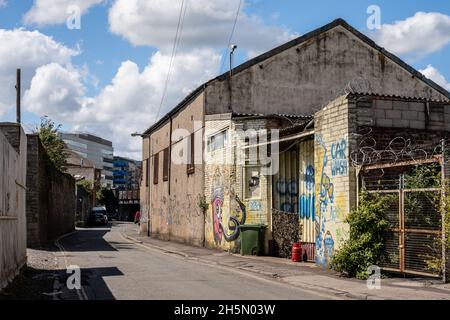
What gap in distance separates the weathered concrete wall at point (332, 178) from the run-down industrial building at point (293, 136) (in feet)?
0.09

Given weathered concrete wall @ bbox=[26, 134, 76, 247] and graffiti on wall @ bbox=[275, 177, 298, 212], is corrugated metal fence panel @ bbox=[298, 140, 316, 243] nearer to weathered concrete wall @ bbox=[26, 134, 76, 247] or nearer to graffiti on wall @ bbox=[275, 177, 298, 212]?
graffiti on wall @ bbox=[275, 177, 298, 212]

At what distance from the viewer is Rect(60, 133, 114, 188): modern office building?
16112 centimetres

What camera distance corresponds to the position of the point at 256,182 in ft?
74.0

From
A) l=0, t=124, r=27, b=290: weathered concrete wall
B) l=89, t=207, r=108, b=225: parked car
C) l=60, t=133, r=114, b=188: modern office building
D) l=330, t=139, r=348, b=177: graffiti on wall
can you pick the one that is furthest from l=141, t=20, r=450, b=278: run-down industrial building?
l=60, t=133, r=114, b=188: modern office building

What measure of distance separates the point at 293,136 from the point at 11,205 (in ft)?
29.6

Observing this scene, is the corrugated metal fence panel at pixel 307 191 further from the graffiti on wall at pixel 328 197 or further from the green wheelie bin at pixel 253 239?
the green wheelie bin at pixel 253 239

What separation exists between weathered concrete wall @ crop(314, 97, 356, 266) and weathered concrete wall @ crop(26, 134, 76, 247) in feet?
43.2

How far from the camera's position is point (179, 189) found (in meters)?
33.3

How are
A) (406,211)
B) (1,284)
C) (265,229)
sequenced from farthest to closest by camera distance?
(265,229) < (406,211) < (1,284)

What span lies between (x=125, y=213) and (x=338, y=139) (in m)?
86.6

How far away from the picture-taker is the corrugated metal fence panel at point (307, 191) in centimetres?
1903

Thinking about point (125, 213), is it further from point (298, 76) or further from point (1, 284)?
point (1, 284)

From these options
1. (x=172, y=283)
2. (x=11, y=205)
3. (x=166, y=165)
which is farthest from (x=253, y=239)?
(x=166, y=165)

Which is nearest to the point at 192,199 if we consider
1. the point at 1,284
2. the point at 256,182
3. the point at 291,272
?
the point at 256,182
